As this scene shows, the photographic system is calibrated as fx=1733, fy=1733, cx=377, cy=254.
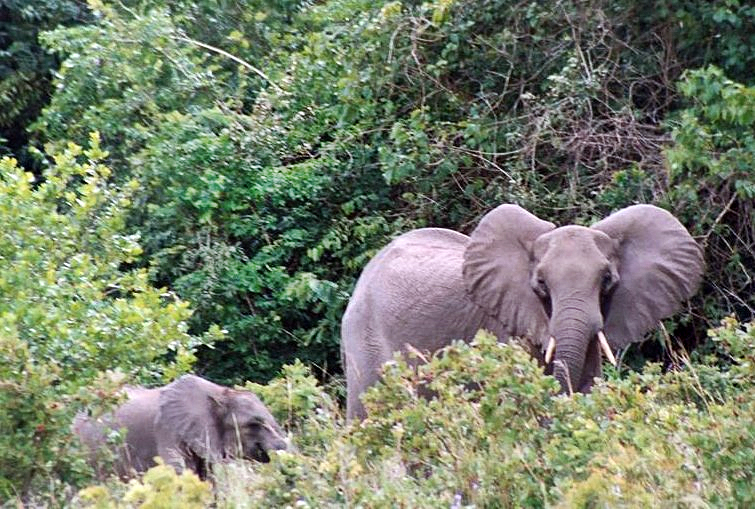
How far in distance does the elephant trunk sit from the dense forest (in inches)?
15.8

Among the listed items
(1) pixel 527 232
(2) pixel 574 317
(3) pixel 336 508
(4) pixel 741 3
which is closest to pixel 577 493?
(3) pixel 336 508

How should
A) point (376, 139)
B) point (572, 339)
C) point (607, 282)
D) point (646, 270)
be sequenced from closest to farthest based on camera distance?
point (572, 339)
point (607, 282)
point (646, 270)
point (376, 139)

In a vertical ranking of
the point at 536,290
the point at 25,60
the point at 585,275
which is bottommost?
the point at 536,290

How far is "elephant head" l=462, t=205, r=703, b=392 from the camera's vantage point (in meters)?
8.38

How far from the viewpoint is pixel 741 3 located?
10.7m

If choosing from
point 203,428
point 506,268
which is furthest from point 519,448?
point 203,428

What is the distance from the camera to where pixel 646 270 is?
8781mm

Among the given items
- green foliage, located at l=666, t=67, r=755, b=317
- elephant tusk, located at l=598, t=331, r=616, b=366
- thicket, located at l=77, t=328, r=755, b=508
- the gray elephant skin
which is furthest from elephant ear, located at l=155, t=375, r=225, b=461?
green foliage, located at l=666, t=67, r=755, b=317

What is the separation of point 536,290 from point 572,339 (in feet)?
1.80

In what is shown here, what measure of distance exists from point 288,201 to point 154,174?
96 centimetres

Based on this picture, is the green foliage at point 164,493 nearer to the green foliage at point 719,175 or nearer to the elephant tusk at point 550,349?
the elephant tusk at point 550,349

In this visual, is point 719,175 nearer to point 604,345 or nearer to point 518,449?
point 604,345

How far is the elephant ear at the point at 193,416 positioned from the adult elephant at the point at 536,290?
100cm

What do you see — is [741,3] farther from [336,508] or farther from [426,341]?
[336,508]
